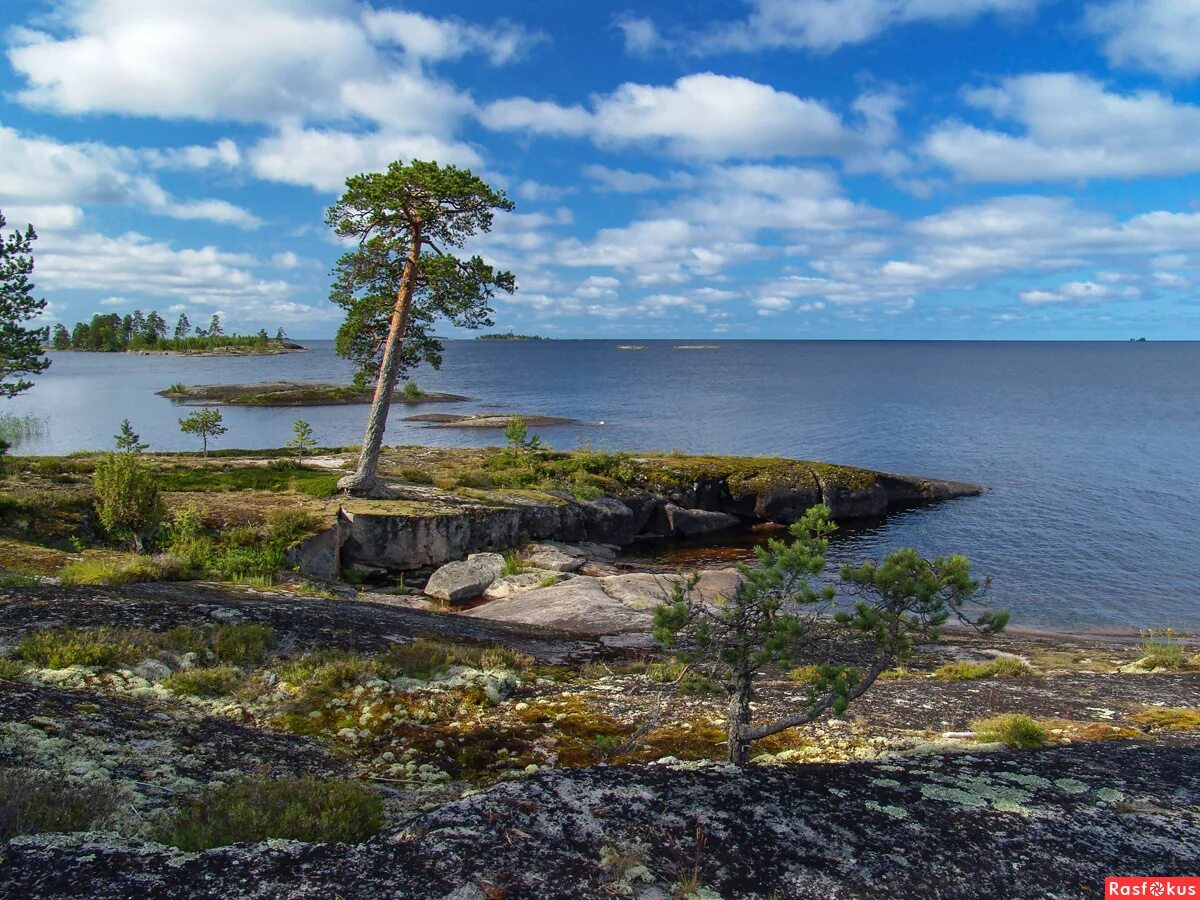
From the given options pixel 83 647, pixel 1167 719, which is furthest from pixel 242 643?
pixel 1167 719

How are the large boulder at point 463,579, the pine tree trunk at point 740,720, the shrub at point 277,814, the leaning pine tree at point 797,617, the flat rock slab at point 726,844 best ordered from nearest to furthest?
the flat rock slab at point 726,844 < the shrub at point 277,814 < the leaning pine tree at point 797,617 < the pine tree trunk at point 740,720 < the large boulder at point 463,579

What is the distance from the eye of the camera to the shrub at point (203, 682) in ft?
28.6

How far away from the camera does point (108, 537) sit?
878 inches

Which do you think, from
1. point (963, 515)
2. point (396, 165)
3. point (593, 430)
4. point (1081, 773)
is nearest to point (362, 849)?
point (1081, 773)

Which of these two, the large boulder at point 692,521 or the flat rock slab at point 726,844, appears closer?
the flat rock slab at point 726,844

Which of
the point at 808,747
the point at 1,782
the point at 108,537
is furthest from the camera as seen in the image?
the point at 108,537

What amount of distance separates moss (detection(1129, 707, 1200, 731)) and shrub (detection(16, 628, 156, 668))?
14.2 m

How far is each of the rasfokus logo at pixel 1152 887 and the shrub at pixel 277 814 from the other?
5.12 m

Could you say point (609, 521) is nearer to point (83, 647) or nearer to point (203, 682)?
point (203, 682)

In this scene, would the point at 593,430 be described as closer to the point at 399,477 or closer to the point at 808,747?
the point at 399,477

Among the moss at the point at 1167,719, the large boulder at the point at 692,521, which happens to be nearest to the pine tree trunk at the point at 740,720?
the moss at the point at 1167,719

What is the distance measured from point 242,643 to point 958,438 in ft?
252

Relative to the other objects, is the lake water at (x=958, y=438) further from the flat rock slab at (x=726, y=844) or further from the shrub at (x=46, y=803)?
the shrub at (x=46, y=803)

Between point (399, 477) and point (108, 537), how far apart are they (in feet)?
44.5
